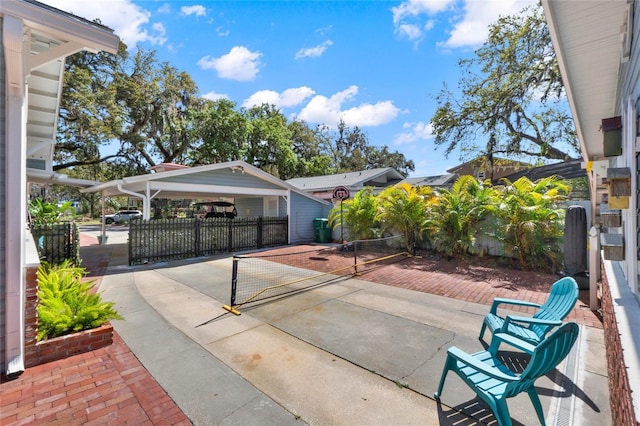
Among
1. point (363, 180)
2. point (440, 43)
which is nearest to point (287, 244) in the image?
point (363, 180)

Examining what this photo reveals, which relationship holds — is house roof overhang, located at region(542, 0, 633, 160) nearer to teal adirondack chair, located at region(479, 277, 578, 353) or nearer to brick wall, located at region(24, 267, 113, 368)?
teal adirondack chair, located at region(479, 277, 578, 353)

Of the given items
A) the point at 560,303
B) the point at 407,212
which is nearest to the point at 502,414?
the point at 560,303

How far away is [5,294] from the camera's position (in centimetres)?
297

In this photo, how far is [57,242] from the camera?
26.2ft

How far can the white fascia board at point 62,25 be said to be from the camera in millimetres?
2949

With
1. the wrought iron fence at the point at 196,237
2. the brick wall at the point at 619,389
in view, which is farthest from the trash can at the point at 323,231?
the brick wall at the point at 619,389

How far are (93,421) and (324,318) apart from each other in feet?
9.94

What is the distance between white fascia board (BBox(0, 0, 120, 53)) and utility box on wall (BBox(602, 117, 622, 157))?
5.79 metres

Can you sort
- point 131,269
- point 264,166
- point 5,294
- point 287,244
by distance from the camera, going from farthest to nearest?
1. point 264,166
2. point 287,244
3. point 131,269
4. point 5,294

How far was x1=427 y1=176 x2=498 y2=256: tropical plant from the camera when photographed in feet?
28.6

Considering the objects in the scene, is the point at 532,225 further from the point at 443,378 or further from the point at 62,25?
the point at 62,25

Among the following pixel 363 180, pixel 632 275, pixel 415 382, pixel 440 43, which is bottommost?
pixel 415 382

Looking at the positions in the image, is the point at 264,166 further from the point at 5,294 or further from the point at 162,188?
the point at 5,294

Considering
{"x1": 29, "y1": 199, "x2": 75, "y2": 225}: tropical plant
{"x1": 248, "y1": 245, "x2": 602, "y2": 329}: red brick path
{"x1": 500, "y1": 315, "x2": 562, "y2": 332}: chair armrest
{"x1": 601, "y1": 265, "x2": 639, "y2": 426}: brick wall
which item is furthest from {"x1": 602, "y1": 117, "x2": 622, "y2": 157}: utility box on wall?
{"x1": 29, "y1": 199, "x2": 75, "y2": 225}: tropical plant
